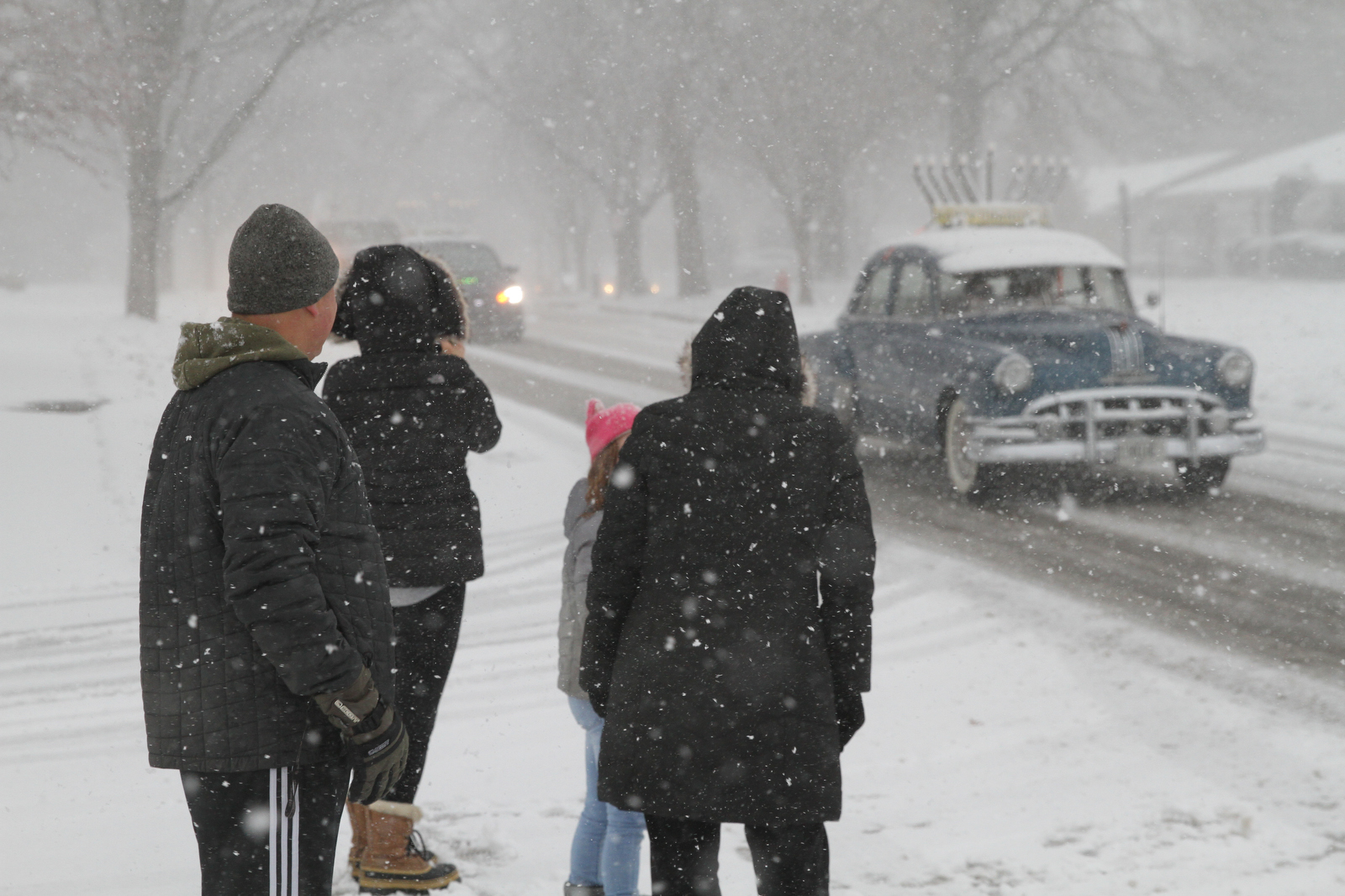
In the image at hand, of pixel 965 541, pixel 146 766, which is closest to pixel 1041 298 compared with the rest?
pixel 965 541

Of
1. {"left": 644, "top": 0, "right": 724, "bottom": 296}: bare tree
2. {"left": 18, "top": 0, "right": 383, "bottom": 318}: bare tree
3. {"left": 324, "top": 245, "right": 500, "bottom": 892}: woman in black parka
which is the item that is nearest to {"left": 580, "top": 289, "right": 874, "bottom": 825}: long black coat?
{"left": 324, "top": 245, "right": 500, "bottom": 892}: woman in black parka

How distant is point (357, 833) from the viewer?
13.1 ft

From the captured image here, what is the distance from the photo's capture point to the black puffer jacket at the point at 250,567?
232 cm

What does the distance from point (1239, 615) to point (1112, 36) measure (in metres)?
25.8

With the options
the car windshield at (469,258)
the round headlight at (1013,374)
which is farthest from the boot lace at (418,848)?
the car windshield at (469,258)

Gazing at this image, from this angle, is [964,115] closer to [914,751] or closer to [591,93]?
[591,93]

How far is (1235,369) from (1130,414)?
3.04ft

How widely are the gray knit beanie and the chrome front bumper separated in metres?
7.14

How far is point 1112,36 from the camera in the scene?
29750 millimetres

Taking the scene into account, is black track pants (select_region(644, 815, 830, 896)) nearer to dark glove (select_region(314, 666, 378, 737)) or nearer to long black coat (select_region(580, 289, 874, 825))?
long black coat (select_region(580, 289, 874, 825))

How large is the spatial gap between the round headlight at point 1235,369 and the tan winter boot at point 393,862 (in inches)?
288

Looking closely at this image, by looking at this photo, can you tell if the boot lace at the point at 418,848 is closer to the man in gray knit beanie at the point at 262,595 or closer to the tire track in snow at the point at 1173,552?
the man in gray knit beanie at the point at 262,595

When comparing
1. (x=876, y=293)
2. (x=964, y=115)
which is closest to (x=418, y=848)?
(x=876, y=293)

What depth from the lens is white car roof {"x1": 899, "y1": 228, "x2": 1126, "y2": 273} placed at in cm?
1038
